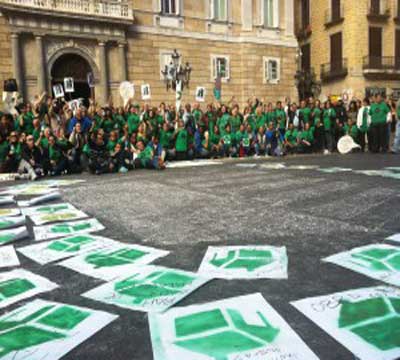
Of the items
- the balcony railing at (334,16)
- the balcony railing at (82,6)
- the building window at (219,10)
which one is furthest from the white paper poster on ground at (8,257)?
the balcony railing at (334,16)

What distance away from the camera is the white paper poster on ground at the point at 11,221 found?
470 centimetres

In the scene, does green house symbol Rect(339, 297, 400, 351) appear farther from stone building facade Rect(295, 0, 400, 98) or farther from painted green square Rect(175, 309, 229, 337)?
stone building facade Rect(295, 0, 400, 98)

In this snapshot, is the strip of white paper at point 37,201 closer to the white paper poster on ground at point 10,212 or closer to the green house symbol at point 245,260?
the white paper poster on ground at point 10,212

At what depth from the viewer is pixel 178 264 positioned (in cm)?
330

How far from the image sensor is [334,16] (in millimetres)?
31875

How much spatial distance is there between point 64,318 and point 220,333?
2.96 ft

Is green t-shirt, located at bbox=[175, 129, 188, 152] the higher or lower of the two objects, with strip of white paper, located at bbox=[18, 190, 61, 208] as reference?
higher

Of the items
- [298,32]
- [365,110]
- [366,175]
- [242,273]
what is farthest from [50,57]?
[298,32]

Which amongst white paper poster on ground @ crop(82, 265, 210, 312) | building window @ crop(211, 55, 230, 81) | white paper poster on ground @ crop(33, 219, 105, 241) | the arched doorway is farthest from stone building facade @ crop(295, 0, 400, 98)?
white paper poster on ground @ crop(82, 265, 210, 312)

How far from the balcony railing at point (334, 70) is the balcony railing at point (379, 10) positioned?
11.8 feet

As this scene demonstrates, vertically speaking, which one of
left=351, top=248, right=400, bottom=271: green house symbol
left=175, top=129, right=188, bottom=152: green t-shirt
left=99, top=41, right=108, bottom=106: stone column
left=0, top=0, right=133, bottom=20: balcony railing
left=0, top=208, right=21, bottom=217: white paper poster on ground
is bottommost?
left=351, top=248, right=400, bottom=271: green house symbol

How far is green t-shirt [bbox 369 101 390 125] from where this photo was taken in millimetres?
13305

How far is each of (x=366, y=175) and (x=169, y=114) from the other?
7.43 metres

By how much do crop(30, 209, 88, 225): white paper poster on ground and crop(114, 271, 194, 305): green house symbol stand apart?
2.21 metres
